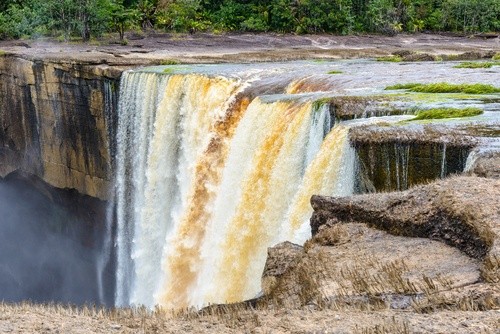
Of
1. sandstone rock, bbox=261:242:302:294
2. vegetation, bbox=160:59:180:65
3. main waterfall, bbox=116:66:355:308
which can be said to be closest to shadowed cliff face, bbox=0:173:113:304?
main waterfall, bbox=116:66:355:308

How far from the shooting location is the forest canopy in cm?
4838

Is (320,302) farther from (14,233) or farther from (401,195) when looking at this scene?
(14,233)

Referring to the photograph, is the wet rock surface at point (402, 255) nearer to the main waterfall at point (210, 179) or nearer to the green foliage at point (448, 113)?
the main waterfall at point (210, 179)

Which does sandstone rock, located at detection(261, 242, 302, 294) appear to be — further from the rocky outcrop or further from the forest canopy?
the forest canopy

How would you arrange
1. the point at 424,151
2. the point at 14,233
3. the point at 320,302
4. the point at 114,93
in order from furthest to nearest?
the point at 14,233
the point at 114,93
the point at 424,151
the point at 320,302

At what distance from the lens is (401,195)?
10633mm

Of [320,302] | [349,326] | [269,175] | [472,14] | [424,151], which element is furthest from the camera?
[472,14]

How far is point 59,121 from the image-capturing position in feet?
104

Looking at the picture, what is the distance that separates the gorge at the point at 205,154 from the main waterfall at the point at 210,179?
0.05m

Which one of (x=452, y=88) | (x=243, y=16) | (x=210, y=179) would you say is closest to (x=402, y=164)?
(x=452, y=88)

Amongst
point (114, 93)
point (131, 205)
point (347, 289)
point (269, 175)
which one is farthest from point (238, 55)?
point (347, 289)

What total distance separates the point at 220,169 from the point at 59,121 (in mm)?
13556

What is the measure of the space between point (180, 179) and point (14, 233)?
17074 mm

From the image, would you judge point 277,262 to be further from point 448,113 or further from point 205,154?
point 205,154
